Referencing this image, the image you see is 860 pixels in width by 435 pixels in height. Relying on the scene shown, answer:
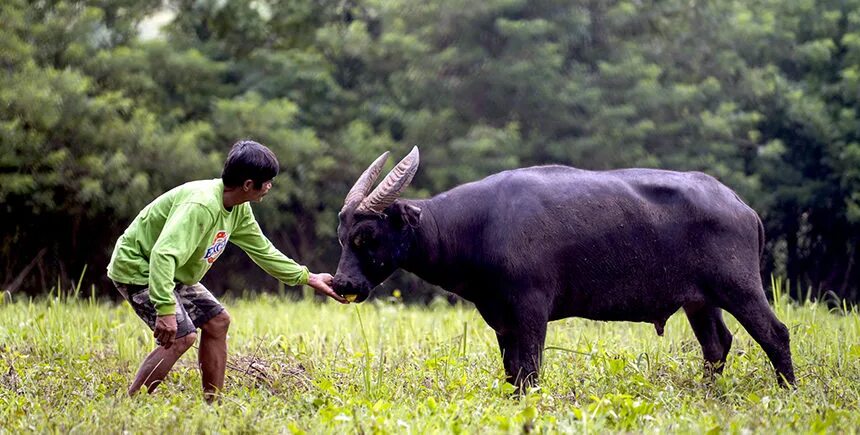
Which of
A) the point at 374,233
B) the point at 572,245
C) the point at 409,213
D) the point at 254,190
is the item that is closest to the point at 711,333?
the point at 572,245

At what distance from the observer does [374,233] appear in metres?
6.19

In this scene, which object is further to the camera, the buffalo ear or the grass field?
the buffalo ear

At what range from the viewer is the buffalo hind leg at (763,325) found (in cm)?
634

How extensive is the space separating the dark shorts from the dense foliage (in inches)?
380

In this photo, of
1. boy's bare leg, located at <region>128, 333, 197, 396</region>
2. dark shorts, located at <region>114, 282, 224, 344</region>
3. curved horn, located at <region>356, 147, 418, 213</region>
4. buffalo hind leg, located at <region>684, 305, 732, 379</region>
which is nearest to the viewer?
dark shorts, located at <region>114, 282, 224, 344</region>

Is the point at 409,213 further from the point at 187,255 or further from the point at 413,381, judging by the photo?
the point at 187,255

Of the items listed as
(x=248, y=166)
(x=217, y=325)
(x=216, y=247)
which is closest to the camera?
(x=248, y=166)

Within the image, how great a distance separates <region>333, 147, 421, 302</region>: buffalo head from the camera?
6160 mm

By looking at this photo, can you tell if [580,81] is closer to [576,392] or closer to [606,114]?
[606,114]

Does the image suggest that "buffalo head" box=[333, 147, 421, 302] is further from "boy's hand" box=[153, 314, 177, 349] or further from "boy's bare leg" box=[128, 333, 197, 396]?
"boy's hand" box=[153, 314, 177, 349]

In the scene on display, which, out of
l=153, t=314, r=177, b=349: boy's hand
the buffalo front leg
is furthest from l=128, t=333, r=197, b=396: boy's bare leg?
the buffalo front leg

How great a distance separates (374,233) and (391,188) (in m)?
0.30

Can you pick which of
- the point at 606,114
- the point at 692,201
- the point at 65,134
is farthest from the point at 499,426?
the point at 606,114

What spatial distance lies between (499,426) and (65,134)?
1157 centimetres
